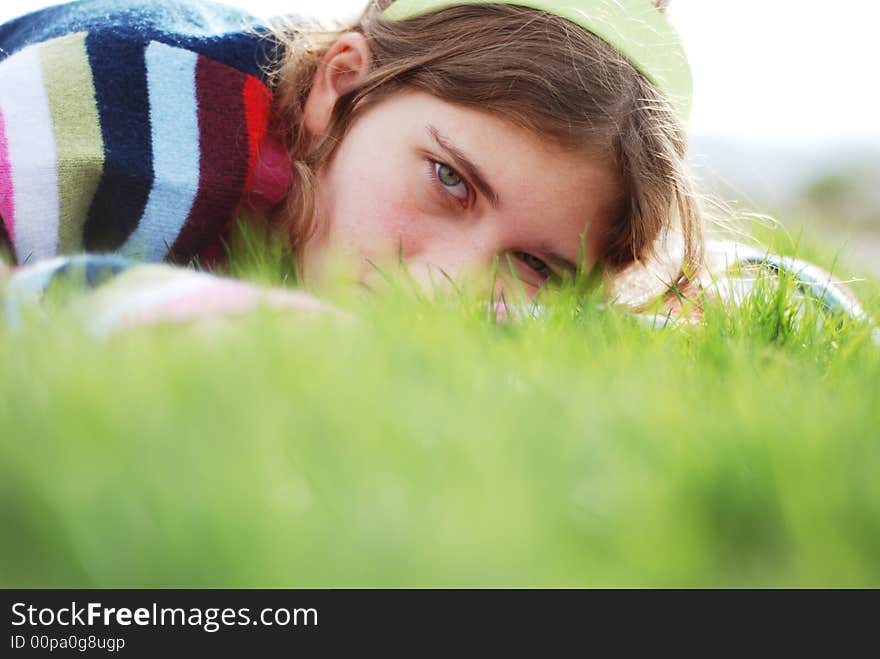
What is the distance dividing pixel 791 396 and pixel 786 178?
10.1m

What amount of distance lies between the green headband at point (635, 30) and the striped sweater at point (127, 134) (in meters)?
0.51

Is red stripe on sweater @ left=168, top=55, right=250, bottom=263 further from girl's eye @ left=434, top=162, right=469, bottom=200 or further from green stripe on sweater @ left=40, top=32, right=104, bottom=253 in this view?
girl's eye @ left=434, top=162, right=469, bottom=200

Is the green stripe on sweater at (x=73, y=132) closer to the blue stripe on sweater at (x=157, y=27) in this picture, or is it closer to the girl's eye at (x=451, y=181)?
the blue stripe on sweater at (x=157, y=27)

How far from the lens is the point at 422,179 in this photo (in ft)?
4.78

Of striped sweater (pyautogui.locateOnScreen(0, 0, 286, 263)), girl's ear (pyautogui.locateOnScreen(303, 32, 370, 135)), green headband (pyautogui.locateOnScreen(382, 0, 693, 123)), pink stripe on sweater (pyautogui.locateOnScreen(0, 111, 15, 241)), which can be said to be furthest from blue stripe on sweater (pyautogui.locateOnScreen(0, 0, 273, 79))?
green headband (pyautogui.locateOnScreen(382, 0, 693, 123))

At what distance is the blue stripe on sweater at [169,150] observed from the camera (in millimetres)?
1394

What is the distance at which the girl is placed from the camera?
136 cm

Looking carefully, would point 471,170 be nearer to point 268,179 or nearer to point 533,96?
point 533,96

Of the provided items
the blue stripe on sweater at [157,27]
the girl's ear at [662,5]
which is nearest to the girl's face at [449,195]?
the blue stripe on sweater at [157,27]

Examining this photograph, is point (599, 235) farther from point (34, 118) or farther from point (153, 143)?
point (34, 118)

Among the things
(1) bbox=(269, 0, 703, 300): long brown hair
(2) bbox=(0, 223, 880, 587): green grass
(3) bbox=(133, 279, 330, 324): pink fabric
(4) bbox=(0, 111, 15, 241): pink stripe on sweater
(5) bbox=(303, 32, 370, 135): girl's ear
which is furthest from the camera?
(5) bbox=(303, 32, 370, 135): girl's ear

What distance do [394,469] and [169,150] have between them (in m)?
1.16

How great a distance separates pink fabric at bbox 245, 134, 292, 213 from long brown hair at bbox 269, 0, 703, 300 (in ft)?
0.10
